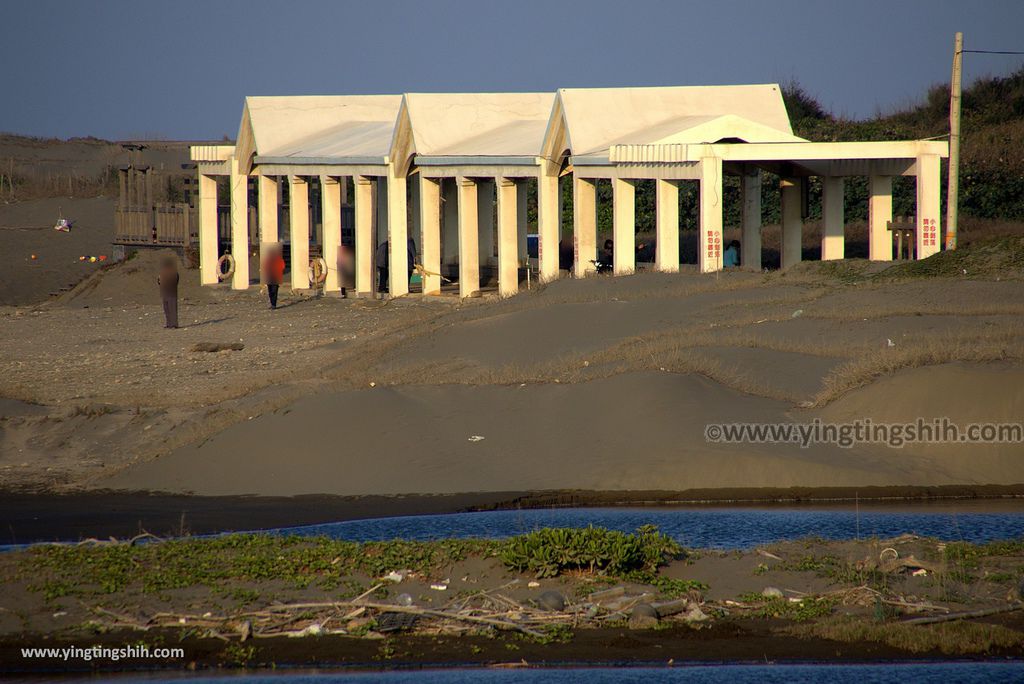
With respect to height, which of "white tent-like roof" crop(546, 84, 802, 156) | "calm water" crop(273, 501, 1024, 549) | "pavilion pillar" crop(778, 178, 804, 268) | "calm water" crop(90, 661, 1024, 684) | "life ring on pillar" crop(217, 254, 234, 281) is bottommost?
"calm water" crop(273, 501, 1024, 549)

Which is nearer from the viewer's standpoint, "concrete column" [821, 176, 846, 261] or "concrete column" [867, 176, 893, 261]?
"concrete column" [867, 176, 893, 261]

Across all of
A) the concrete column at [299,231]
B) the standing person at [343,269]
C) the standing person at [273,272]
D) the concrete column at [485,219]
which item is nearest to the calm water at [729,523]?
the standing person at [273,272]

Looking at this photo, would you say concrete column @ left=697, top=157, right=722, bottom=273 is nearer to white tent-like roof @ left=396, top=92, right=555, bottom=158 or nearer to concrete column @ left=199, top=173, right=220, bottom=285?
white tent-like roof @ left=396, top=92, right=555, bottom=158

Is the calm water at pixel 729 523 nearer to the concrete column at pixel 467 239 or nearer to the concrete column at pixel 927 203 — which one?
the concrete column at pixel 927 203

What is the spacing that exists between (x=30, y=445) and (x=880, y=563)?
11.8m

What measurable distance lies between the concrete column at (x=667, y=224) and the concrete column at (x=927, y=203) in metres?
4.61

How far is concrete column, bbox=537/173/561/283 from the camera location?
94.7ft

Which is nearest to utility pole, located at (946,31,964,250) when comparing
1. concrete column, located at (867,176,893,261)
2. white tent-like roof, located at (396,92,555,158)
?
concrete column, located at (867,176,893,261)

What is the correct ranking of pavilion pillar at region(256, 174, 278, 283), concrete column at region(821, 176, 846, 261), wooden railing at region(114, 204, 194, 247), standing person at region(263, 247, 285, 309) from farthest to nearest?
1. wooden railing at region(114, 204, 194, 247)
2. pavilion pillar at region(256, 174, 278, 283)
3. standing person at region(263, 247, 285, 309)
4. concrete column at region(821, 176, 846, 261)

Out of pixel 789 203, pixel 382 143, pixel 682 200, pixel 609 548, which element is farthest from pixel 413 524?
pixel 682 200

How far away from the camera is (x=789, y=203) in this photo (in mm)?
30062

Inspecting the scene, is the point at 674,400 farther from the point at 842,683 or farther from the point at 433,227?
the point at 433,227

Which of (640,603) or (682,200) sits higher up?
(682,200)

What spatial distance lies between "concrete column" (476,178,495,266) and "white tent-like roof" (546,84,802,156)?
7.46m
